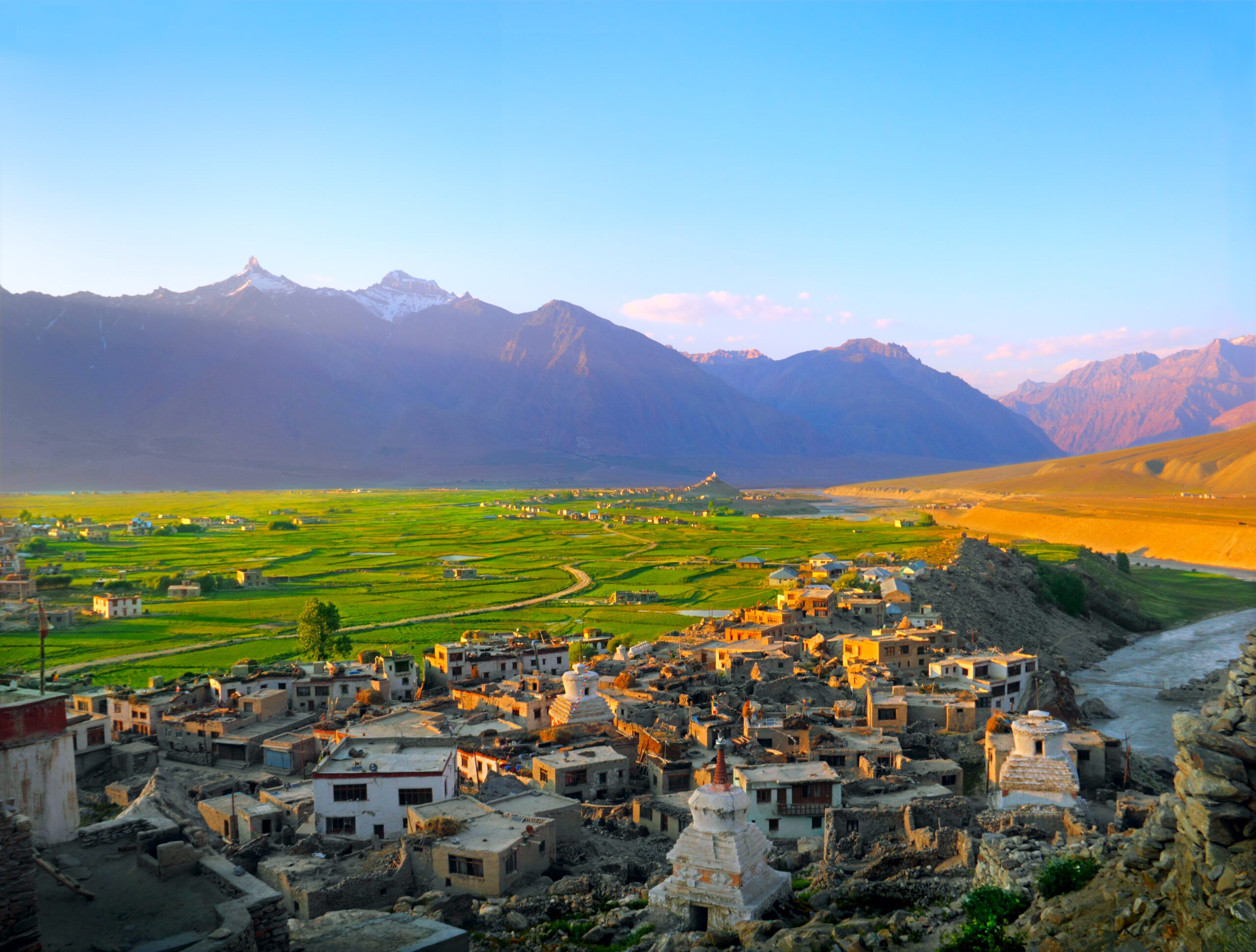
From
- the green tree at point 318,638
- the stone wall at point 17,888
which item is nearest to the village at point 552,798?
the stone wall at point 17,888

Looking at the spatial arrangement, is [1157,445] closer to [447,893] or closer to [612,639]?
[612,639]

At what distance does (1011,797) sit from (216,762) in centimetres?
2026

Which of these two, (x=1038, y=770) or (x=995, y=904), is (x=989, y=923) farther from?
(x=1038, y=770)

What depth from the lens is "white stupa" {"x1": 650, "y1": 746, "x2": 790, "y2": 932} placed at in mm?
11820

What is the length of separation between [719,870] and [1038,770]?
895 centimetres

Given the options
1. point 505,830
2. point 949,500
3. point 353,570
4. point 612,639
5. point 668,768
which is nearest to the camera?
point 505,830

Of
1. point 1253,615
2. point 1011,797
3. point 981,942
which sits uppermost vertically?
point 981,942

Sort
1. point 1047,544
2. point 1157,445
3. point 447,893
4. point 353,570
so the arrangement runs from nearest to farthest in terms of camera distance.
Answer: point 447,893 → point 353,570 → point 1047,544 → point 1157,445

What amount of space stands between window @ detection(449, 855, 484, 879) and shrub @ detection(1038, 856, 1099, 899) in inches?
348

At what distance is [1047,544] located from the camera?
79.4 m

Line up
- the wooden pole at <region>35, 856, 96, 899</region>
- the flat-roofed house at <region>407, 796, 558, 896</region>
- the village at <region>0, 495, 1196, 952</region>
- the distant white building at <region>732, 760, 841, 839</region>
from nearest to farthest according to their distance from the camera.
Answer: the wooden pole at <region>35, 856, 96, 899</region>
the village at <region>0, 495, 1196, 952</region>
the flat-roofed house at <region>407, 796, 558, 896</region>
the distant white building at <region>732, 760, 841, 839</region>

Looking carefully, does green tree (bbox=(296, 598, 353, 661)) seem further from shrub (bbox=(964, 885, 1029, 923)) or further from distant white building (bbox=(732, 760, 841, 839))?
shrub (bbox=(964, 885, 1029, 923))

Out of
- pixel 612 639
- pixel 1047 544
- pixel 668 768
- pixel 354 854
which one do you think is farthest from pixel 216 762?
pixel 1047 544

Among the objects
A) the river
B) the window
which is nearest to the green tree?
the window
